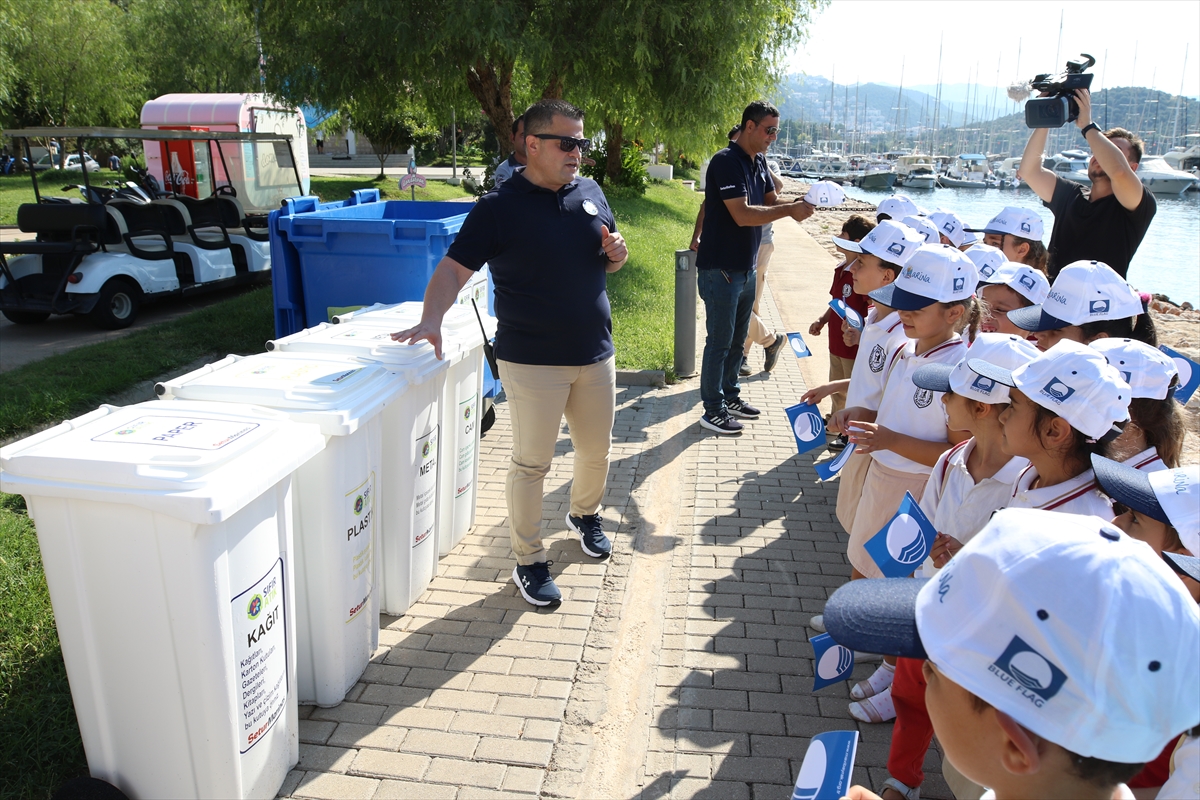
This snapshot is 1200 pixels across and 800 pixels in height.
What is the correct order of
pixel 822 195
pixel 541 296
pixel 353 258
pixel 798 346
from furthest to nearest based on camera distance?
pixel 822 195 → pixel 353 258 → pixel 798 346 → pixel 541 296

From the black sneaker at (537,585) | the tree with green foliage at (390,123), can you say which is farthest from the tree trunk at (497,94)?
the black sneaker at (537,585)

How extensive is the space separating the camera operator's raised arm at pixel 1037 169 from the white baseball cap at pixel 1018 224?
10.5 inches

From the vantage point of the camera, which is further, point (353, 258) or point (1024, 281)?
point (353, 258)

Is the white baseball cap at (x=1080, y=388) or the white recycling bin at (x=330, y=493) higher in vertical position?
the white baseball cap at (x=1080, y=388)

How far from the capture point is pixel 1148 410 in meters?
2.67

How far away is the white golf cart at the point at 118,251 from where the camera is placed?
31.8ft

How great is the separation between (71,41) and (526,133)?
32821mm

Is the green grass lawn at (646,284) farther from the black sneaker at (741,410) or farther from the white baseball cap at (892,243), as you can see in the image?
the white baseball cap at (892,243)

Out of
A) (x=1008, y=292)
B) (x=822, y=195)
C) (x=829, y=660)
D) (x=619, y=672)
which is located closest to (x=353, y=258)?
(x=822, y=195)

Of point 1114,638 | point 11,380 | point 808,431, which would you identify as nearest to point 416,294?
point 808,431

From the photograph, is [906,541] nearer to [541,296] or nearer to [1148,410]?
[1148,410]

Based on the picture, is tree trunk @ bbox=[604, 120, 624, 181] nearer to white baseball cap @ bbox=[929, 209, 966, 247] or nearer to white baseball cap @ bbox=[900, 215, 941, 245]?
white baseball cap @ bbox=[929, 209, 966, 247]

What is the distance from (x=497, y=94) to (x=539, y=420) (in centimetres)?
975

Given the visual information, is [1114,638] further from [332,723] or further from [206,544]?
[332,723]
